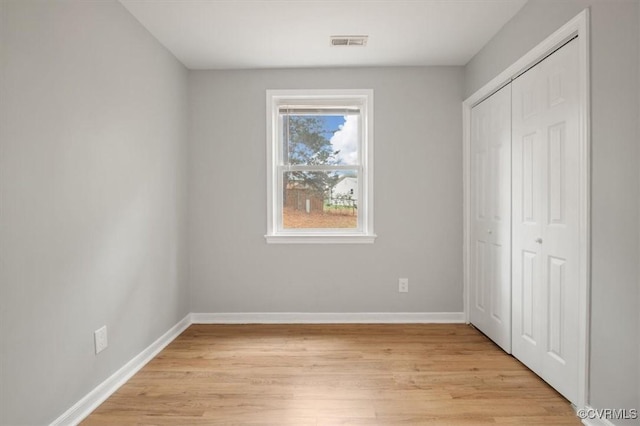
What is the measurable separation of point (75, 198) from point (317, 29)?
1.96 meters

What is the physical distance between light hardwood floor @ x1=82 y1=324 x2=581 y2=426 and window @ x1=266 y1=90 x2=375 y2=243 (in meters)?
1.05

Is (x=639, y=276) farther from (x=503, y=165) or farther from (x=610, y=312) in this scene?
(x=503, y=165)

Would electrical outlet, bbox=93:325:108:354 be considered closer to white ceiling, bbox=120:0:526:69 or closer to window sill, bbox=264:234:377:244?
window sill, bbox=264:234:377:244

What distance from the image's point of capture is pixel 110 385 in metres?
2.27

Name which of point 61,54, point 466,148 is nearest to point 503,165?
point 466,148

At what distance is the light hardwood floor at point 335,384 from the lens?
6.57 ft

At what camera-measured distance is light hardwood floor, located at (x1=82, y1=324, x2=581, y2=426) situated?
2.00 meters

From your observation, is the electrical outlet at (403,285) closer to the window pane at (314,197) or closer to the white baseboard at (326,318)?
the white baseboard at (326,318)

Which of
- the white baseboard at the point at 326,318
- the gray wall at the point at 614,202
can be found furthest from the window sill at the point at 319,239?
the gray wall at the point at 614,202

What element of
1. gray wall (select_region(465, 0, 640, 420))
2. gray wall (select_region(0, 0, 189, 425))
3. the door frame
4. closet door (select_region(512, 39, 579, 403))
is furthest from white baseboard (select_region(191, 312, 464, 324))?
gray wall (select_region(465, 0, 640, 420))

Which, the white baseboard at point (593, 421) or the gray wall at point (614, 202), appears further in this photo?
the white baseboard at point (593, 421)

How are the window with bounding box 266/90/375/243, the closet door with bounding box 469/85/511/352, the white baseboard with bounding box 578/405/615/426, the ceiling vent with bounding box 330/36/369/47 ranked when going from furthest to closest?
the window with bounding box 266/90/375/243, the ceiling vent with bounding box 330/36/369/47, the closet door with bounding box 469/85/511/352, the white baseboard with bounding box 578/405/615/426

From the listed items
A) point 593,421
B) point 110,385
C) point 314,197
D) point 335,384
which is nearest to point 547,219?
point 593,421

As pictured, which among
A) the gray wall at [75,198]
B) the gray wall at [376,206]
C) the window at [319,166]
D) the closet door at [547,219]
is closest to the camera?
the gray wall at [75,198]
